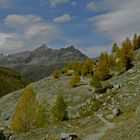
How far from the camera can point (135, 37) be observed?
145 m

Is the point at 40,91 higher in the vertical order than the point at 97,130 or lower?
higher

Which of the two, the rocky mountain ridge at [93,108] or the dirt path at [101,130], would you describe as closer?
the dirt path at [101,130]

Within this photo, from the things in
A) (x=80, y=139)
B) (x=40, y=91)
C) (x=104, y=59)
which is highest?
(x=104, y=59)

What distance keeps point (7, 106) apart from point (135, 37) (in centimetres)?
5852

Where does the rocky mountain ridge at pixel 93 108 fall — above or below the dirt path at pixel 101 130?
above

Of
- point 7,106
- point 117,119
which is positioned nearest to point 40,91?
point 7,106

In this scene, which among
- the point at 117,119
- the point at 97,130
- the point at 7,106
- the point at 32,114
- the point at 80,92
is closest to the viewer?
the point at 97,130

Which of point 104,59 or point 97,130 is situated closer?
point 97,130

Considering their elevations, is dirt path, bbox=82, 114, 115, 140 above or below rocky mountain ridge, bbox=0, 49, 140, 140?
below

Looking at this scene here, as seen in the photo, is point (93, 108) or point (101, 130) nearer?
point (101, 130)

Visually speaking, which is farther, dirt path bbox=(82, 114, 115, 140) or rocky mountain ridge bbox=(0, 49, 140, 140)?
rocky mountain ridge bbox=(0, 49, 140, 140)

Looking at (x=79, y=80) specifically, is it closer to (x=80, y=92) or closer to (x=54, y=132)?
(x=80, y=92)

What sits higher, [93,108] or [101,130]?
[93,108]

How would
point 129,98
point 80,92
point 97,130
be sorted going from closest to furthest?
point 97,130 < point 129,98 < point 80,92
